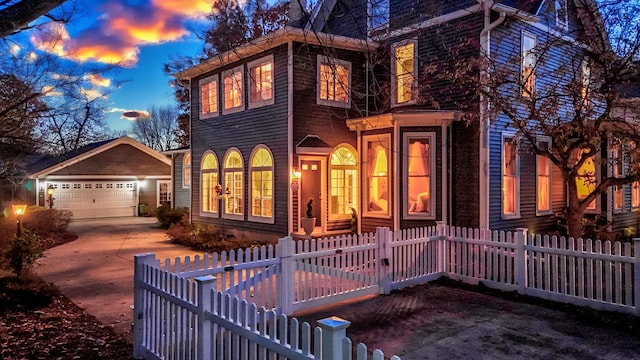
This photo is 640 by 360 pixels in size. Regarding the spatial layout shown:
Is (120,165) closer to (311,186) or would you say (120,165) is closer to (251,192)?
(251,192)

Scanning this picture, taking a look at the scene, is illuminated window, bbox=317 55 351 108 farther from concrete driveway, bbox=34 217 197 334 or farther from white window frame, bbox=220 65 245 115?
concrete driveway, bbox=34 217 197 334

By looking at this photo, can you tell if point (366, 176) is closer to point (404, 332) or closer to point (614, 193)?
point (404, 332)

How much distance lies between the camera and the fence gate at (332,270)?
21.6 feet

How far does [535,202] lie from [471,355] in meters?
9.42

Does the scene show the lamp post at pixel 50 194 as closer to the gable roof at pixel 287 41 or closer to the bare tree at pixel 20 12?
the gable roof at pixel 287 41

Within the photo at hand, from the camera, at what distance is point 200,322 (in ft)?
13.0

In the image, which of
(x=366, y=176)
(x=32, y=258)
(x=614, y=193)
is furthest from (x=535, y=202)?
(x=32, y=258)

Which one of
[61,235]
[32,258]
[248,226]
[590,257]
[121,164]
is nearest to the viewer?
[590,257]

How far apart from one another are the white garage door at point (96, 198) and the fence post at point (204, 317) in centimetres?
2572

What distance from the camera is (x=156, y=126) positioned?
2109 inches

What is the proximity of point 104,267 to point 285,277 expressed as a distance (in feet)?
22.2

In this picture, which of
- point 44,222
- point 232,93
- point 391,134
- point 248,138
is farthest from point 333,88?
point 44,222

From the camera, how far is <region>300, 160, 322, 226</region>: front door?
12973 millimetres

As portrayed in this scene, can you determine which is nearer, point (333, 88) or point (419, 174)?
point (419, 174)
